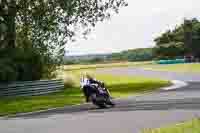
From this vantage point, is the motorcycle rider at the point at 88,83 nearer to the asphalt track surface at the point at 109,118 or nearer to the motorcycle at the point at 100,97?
the motorcycle at the point at 100,97

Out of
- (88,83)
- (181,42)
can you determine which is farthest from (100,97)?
(181,42)

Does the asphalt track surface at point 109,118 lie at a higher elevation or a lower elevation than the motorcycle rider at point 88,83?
lower

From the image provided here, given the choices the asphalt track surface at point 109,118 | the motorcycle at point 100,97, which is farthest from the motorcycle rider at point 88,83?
the asphalt track surface at point 109,118

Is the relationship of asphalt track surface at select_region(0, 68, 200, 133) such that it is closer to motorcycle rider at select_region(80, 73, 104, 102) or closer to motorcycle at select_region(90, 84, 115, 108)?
motorcycle at select_region(90, 84, 115, 108)

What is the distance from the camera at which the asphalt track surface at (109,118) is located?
14984 millimetres

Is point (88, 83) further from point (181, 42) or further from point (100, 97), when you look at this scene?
point (181, 42)

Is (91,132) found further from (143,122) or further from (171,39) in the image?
(171,39)

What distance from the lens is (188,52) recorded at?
10238 centimetres

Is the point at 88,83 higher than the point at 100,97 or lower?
higher

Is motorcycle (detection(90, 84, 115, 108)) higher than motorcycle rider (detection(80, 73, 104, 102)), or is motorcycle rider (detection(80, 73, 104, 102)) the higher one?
motorcycle rider (detection(80, 73, 104, 102))

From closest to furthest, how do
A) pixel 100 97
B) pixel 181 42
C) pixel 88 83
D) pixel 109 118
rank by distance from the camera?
pixel 109 118, pixel 100 97, pixel 88 83, pixel 181 42

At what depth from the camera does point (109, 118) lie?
17.3 m

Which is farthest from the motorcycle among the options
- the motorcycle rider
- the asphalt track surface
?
the asphalt track surface

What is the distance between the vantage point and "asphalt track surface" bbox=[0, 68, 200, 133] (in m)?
15.0
